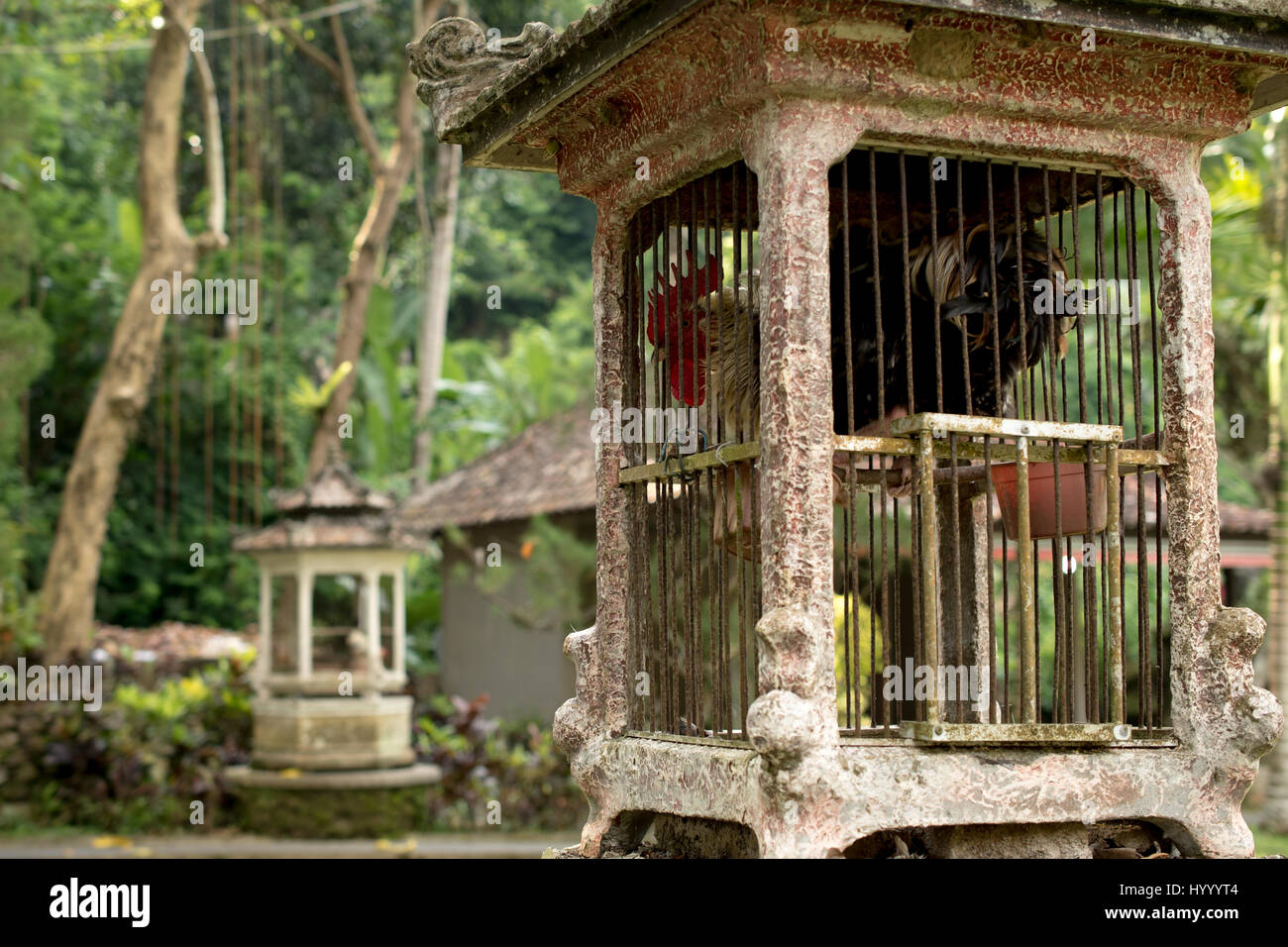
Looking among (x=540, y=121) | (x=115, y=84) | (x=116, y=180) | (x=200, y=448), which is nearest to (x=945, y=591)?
(x=540, y=121)

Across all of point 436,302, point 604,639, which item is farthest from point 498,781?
point 604,639

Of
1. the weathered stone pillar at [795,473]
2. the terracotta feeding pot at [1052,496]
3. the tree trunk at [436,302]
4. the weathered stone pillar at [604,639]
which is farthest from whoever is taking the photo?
the tree trunk at [436,302]

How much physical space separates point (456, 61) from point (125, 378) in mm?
14347

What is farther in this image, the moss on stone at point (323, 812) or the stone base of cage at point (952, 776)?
the moss on stone at point (323, 812)

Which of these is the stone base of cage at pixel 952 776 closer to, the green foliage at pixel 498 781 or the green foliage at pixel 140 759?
the green foliage at pixel 498 781

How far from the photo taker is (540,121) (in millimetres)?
4816

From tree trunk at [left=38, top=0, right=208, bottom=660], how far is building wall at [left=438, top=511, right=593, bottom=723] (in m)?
4.64

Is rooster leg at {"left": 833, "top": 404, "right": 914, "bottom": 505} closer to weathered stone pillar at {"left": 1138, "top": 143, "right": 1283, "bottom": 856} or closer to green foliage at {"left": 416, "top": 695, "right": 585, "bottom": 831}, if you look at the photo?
weathered stone pillar at {"left": 1138, "top": 143, "right": 1283, "bottom": 856}

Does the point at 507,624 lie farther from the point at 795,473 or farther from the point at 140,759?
the point at 795,473

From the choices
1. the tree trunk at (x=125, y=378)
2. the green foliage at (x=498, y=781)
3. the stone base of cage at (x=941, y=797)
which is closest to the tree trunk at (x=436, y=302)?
the tree trunk at (x=125, y=378)

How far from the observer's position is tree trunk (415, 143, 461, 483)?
77.4ft

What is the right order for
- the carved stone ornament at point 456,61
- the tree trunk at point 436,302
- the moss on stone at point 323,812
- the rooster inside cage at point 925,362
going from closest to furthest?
the rooster inside cage at point 925,362 < the carved stone ornament at point 456,61 < the moss on stone at point 323,812 < the tree trunk at point 436,302

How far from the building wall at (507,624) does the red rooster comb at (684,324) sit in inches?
442

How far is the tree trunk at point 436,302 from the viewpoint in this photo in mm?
23594
